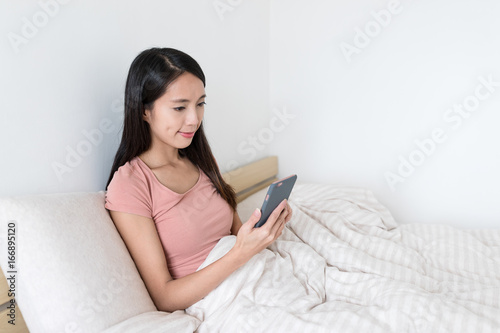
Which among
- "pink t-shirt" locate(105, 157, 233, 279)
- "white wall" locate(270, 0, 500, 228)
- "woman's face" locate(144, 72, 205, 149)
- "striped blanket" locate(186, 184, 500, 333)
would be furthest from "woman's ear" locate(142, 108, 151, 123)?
"white wall" locate(270, 0, 500, 228)

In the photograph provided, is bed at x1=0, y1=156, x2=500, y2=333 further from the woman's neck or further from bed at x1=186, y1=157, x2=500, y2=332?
the woman's neck

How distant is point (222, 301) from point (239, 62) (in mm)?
1191

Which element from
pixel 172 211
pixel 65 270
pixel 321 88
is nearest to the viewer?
pixel 65 270

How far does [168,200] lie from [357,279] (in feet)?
1.81

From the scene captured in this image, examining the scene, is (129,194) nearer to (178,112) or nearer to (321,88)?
(178,112)

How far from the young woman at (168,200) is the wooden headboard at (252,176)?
0.54 metres

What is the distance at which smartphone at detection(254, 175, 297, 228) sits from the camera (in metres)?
1.02

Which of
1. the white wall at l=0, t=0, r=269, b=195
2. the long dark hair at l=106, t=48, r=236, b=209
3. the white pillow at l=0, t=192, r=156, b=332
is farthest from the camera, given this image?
the long dark hair at l=106, t=48, r=236, b=209

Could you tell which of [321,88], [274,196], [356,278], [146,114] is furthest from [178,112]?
[321,88]

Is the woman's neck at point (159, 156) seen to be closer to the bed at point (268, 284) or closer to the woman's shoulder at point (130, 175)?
the woman's shoulder at point (130, 175)

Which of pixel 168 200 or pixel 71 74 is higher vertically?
pixel 71 74

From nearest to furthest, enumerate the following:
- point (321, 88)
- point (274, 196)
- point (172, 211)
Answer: point (274, 196) < point (172, 211) < point (321, 88)

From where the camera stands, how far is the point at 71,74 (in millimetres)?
1143

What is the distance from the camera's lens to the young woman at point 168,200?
1066 millimetres
